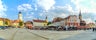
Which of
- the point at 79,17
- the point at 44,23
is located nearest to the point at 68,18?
the point at 79,17

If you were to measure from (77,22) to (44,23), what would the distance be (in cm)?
4276

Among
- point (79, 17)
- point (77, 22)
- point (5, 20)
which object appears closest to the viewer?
point (77, 22)

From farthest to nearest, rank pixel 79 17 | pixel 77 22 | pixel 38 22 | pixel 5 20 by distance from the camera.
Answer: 1. pixel 38 22
2. pixel 5 20
3. pixel 79 17
4. pixel 77 22

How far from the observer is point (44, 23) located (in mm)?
149250

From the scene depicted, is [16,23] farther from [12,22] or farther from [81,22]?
[81,22]

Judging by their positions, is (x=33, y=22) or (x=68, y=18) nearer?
(x=68, y=18)

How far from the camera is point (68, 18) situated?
111188 mm

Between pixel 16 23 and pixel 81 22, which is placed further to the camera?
pixel 16 23

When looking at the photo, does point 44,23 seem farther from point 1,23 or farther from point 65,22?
point 65,22

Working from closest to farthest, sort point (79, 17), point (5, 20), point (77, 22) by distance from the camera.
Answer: point (77, 22), point (79, 17), point (5, 20)

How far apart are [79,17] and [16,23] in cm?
5664

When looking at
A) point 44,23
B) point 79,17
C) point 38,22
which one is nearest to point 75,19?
point 79,17

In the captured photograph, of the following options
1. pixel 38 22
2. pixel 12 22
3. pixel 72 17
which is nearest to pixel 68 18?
pixel 72 17

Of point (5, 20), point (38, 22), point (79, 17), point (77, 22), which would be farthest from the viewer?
point (38, 22)
